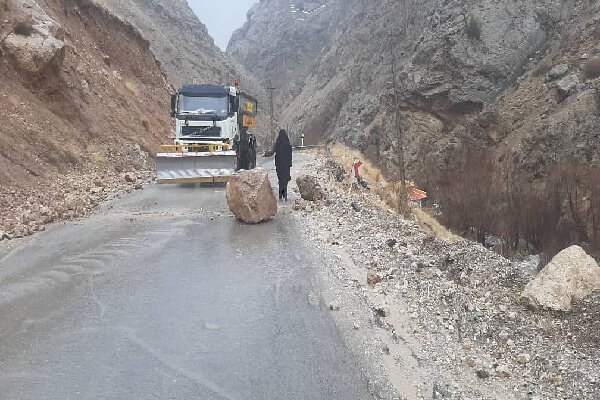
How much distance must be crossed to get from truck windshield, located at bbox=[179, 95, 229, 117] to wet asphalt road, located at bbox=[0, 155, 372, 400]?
924 centimetres

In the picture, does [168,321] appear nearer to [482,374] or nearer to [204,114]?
[482,374]

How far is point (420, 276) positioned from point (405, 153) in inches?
1065

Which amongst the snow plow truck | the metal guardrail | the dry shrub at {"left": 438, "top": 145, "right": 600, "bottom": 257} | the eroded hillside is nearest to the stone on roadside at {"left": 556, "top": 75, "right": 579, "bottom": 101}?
the eroded hillside

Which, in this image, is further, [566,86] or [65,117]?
[566,86]

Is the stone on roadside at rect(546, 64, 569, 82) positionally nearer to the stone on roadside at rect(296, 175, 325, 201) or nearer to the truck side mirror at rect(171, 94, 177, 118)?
the truck side mirror at rect(171, 94, 177, 118)

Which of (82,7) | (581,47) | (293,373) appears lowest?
(293,373)

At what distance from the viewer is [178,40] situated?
7550cm

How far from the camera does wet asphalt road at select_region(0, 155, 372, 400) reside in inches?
167

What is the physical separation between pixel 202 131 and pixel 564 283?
1405 cm

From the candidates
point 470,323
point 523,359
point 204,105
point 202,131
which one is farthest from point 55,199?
point 523,359

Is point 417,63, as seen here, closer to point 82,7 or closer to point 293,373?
point 82,7

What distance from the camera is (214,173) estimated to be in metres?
16.5

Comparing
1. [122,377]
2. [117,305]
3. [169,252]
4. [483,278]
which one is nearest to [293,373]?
[122,377]

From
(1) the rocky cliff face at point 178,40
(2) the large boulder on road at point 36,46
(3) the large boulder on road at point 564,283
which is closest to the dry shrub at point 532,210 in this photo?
(3) the large boulder on road at point 564,283
